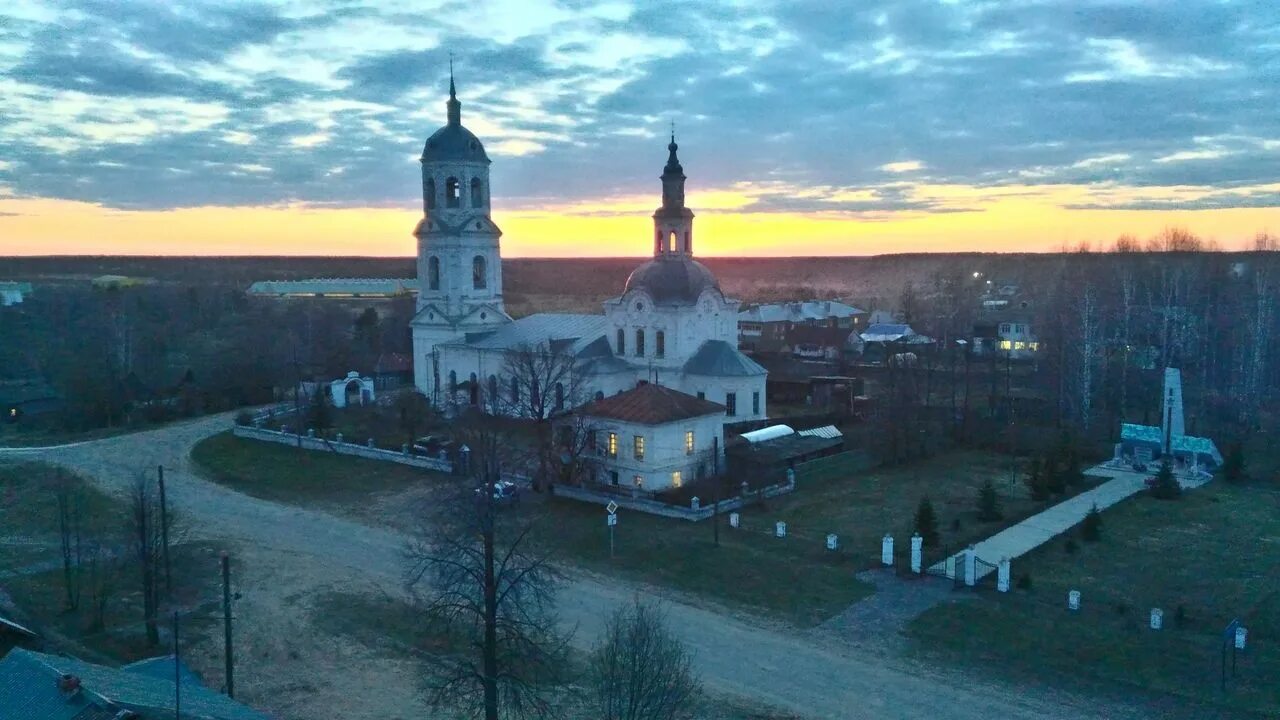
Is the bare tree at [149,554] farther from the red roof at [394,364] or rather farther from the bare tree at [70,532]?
the red roof at [394,364]

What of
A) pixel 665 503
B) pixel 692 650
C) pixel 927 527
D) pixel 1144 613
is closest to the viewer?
pixel 692 650

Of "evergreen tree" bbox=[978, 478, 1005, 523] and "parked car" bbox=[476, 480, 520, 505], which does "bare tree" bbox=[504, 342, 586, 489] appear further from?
"evergreen tree" bbox=[978, 478, 1005, 523]

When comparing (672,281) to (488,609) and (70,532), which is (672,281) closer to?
(70,532)

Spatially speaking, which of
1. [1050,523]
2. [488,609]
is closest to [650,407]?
[1050,523]

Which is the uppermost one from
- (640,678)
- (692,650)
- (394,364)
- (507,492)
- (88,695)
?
(88,695)

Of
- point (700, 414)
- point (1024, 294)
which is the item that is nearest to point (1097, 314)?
point (700, 414)
